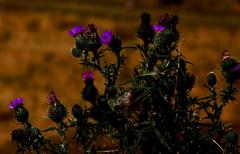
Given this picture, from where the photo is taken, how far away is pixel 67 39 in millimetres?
27031

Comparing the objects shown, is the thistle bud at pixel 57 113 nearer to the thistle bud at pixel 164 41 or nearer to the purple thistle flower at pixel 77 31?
the purple thistle flower at pixel 77 31

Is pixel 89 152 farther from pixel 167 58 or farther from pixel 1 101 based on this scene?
pixel 1 101

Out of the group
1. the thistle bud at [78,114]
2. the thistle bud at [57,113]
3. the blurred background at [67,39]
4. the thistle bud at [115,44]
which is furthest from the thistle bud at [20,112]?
the blurred background at [67,39]

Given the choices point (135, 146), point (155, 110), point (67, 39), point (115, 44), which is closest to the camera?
point (135, 146)

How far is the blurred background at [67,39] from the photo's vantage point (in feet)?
66.2

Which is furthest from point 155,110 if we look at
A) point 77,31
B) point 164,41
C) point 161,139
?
point 77,31

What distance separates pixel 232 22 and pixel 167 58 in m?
25.5

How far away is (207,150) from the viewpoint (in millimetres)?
4086

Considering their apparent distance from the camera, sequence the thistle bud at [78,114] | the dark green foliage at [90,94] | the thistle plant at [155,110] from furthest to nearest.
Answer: the dark green foliage at [90,94], the thistle bud at [78,114], the thistle plant at [155,110]

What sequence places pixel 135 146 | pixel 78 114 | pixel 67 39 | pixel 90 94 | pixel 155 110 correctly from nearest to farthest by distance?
pixel 135 146
pixel 155 110
pixel 78 114
pixel 90 94
pixel 67 39

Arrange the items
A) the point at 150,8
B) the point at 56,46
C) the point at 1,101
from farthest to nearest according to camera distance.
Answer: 1. the point at 150,8
2. the point at 56,46
3. the point at 1,101

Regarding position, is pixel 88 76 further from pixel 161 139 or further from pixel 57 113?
pixel 161 139

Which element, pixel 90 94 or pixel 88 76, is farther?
pixel 88 76

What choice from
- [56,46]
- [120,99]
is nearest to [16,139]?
[120,99]
